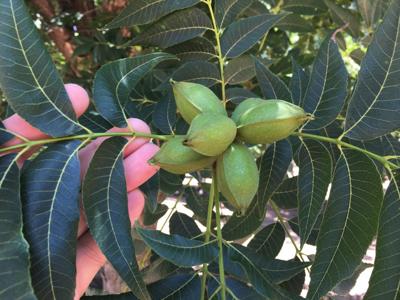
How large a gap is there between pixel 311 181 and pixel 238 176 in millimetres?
304

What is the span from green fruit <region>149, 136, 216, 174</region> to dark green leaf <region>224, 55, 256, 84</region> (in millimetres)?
585

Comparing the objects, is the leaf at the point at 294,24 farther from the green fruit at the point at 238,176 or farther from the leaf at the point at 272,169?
the green fruit at the point at 238,176

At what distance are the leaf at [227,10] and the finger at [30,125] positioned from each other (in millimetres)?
534

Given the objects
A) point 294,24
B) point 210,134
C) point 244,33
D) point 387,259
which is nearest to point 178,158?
point 210,134

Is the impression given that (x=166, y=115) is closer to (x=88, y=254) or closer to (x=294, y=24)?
(x=88, y=254)

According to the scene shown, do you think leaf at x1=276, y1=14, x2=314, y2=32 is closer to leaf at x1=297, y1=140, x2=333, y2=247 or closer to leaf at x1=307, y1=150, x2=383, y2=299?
leaf at x1=297, y1=140, x2=333, y2=247

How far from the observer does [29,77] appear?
1.07 metres

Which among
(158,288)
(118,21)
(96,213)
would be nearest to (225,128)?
(96,213)

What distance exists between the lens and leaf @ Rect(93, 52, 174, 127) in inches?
46.2

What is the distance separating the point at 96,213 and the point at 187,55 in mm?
806

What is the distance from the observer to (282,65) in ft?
7.09

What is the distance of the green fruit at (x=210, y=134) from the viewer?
959 mm

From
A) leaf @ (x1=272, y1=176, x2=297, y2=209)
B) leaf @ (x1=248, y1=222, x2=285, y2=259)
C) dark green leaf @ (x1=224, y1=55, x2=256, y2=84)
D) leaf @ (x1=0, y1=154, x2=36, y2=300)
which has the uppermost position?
leaf @ (x1=0, y1=154, x2=36, y2=300)

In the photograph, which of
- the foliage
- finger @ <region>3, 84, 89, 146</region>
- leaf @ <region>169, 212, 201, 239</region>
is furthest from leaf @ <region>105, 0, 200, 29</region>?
leaf @ <region>169, 212, 201, 239</region>
